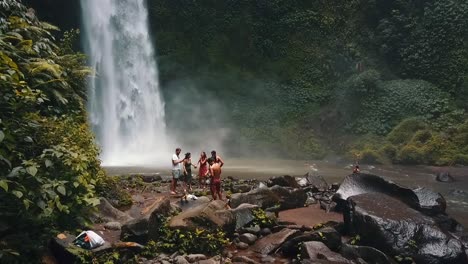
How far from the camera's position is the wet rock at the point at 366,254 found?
7008 millimetres

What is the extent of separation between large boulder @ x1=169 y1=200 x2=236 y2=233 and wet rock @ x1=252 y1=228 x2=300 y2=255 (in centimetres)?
64

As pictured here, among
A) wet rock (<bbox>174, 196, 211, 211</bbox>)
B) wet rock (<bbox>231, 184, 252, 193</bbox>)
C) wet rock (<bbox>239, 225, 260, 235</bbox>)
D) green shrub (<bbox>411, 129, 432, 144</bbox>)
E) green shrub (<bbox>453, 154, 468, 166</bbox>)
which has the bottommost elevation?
wet rock (<bbox>239, 225, 260, 235</bbox>)

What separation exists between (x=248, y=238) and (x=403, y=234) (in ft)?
9.64

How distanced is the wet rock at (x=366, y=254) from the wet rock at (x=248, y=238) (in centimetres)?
170

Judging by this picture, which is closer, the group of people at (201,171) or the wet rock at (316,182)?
the group of people at (201,171)

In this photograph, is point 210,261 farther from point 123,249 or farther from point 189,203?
point 189,203

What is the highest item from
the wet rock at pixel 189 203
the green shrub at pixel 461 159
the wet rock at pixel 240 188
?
the green shrub at pixel 461 159

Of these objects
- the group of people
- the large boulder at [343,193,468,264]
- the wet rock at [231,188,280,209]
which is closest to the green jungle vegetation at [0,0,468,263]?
the group of people

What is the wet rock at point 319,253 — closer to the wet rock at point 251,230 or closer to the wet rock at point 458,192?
the wet rock at point 251,230

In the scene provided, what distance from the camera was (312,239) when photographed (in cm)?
759

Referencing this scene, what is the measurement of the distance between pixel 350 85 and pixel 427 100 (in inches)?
208

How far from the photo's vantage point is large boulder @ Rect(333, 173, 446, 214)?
9.93 metres

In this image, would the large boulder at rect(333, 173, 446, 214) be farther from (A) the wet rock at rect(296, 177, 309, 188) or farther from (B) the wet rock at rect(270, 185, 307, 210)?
(A) the wet rock at rect(296, 177, 309, 188)

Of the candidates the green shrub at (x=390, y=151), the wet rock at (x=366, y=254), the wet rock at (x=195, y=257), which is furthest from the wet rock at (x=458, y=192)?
the wet rock at (x=195, y=257)
